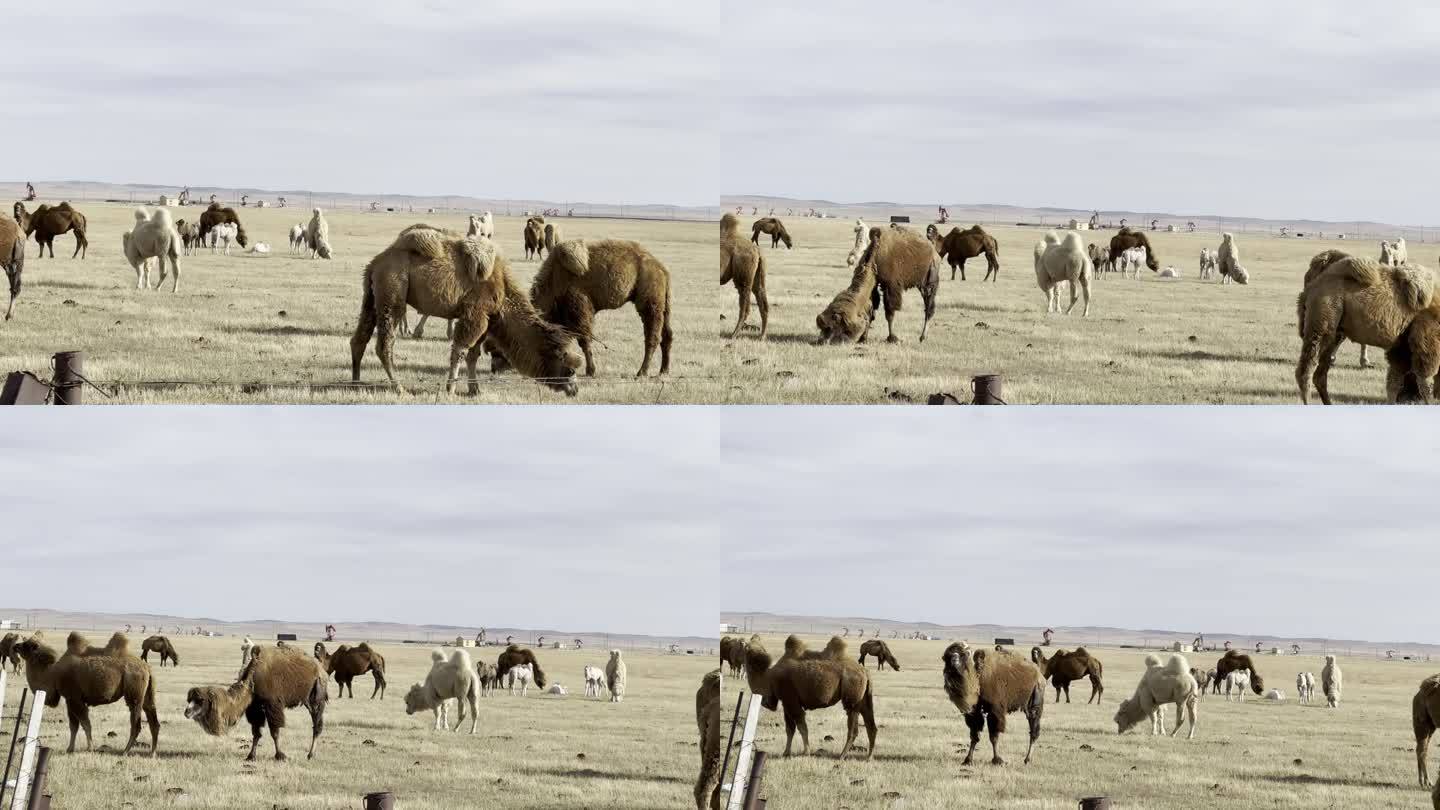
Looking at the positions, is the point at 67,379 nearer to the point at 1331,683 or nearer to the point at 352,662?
the point at 352,662

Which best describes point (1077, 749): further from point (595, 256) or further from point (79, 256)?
point (79, 256)

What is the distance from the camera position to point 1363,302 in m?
19.0

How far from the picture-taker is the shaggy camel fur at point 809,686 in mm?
16453

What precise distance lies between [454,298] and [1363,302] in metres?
11.0

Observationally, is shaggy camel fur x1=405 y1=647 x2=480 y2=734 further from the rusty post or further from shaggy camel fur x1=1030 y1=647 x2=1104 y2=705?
the rusty post

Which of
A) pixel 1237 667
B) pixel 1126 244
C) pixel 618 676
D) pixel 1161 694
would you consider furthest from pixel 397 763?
pixel 1126 244

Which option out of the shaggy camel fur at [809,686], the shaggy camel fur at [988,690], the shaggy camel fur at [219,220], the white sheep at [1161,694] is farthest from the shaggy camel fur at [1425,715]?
the shaggy camel fur at [219,220]

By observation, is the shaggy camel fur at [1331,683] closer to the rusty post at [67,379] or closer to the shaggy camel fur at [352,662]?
the shaggy camel fur at [352,662]

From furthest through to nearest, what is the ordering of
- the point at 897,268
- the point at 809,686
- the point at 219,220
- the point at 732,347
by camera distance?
the point at 219,220 → the point at 897,268 → the point at 732,347 → the point at 809,686

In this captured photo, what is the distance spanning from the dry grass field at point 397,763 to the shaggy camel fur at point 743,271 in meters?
6.62

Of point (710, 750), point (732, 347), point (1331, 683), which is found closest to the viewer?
point (710, 750)

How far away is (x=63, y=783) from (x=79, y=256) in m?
28.5

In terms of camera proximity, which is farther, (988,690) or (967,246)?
(967,246)

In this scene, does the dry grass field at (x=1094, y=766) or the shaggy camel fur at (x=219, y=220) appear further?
the shaggy camel fur at (x=219, y=220)
